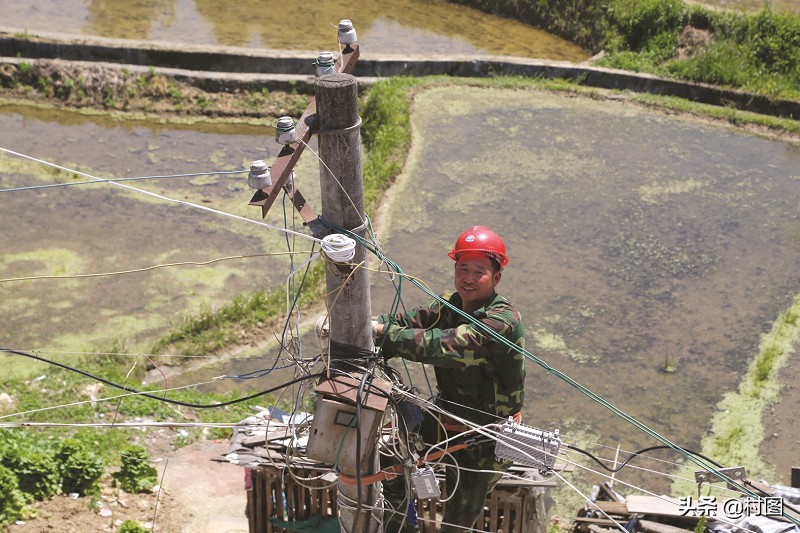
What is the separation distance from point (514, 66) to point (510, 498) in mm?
11359

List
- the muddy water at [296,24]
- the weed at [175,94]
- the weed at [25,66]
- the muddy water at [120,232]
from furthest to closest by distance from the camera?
the muddy water at [296,24] < the weed at [25,66] < the weed at [175,94] < the muddy water at [120,232]

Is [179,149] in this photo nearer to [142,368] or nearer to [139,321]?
[139,321]

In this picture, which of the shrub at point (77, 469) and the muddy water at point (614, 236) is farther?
the muddy water at point (614, 236)

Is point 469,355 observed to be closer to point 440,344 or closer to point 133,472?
point 440,344

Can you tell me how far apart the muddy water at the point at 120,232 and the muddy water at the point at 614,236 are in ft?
6.52

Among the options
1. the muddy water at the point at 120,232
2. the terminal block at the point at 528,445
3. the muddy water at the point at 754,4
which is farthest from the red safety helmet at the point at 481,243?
the muddy water at the point at 754,4

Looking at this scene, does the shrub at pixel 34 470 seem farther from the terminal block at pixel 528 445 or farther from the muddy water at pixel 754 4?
the muddy water at pixel 754 4

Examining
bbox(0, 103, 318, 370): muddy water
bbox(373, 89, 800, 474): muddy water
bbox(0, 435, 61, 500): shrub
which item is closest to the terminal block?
bbox(0, 435, 61, 500): shrub

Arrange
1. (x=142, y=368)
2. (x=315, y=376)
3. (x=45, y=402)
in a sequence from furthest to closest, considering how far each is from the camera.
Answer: (x=142, y=368)
(x=45, y=402)
(x=315, y=376)

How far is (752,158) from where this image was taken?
1345 cm

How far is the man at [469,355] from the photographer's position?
429 cm

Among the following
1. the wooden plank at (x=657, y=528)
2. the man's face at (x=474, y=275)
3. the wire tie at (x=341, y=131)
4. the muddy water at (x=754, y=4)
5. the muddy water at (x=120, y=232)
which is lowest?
the wooden plank at (x=657, y=528)

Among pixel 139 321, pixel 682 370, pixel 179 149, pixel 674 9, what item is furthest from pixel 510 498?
pixel 674 9

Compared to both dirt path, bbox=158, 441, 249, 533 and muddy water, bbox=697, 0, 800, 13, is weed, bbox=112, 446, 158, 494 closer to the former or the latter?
dirt path, bbox=158, 441, 249, 533
